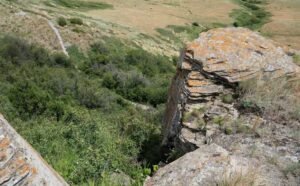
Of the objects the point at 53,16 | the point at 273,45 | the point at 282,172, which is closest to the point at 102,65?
the point at 53,16

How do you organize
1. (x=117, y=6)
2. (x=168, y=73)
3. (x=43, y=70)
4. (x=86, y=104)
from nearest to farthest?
(x=86, y=104) → (x=43, y=70) → (x=168, y=73) → (x=117, y=6)

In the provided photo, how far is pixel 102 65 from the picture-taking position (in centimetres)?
4025

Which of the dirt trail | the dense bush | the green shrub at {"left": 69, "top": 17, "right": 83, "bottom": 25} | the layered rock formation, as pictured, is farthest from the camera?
the green shrub at {"left": 69, "top": 17, "right": 83, "bottom": 25}

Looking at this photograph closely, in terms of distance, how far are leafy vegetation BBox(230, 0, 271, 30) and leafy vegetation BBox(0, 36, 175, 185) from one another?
123ft

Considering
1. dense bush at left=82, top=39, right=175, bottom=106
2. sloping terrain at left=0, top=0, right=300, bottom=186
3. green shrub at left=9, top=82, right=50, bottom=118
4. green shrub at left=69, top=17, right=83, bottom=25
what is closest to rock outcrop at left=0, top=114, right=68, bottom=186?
sloping terrain at left=0, top=0, right=300, bottom=186

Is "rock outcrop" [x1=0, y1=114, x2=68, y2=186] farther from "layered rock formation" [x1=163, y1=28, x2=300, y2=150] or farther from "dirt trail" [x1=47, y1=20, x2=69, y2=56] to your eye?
"dirt trail" [x1=47, y1=20, x2=69, y2=56]

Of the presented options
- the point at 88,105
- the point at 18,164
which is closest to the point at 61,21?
the point at 88,105

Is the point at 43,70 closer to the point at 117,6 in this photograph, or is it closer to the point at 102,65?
the point at 102,65

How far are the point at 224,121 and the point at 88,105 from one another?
1936 cm

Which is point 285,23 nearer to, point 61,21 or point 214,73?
point 61,21

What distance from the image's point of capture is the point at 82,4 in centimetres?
7762

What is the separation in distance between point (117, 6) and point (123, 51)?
39.2 m

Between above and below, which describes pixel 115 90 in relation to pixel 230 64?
below

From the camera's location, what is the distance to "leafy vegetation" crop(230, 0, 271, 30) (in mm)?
82562
